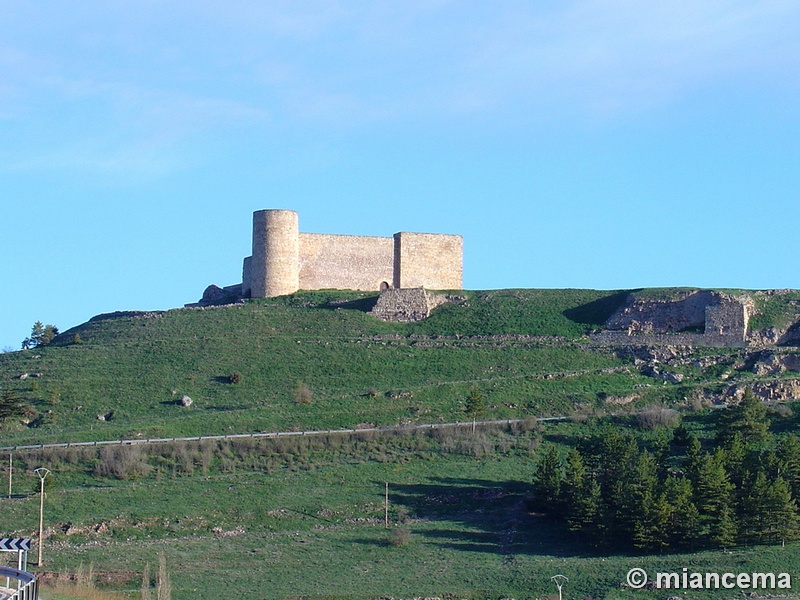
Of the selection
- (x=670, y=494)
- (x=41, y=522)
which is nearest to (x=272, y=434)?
(x=41, y=522)

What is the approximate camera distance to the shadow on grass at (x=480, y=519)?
4041 cm

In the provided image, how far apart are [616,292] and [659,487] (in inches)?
1024

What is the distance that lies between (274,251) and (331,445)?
1943cm

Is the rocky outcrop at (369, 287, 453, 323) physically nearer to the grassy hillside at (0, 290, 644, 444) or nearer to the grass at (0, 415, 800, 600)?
the grassy hillside at (0, 290, 644, 444)

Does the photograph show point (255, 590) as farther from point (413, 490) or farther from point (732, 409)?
point (732, 409)

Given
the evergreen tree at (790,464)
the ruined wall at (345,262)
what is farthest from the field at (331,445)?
the evergreen tree at (790,464)

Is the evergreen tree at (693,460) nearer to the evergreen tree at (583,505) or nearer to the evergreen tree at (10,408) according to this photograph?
the evergreen tree at (583,505)

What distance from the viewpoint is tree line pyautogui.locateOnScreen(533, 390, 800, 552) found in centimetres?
3941

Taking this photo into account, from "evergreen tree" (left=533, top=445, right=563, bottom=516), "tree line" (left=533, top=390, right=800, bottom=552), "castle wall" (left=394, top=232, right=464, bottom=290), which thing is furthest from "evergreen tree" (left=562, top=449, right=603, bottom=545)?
"castle wall" (left=394, top=232, right=464, bottom=290)

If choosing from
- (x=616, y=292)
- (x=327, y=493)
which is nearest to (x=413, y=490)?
(x=327, y=493)

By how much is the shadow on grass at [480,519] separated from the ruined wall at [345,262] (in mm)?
24015

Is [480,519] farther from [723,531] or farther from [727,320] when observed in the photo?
[727,320]

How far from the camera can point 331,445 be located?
48.7 metres

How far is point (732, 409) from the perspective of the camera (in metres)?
48.4
